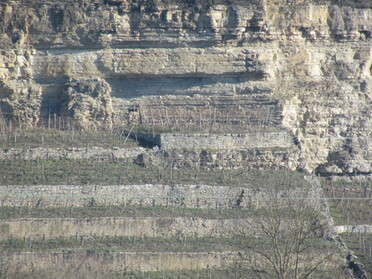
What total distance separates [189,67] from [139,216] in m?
9.65

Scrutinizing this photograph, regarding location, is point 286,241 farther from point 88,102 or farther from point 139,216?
point 88,102

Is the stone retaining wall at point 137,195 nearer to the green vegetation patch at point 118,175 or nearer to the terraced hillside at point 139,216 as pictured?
the terraced hillside at point 139,216

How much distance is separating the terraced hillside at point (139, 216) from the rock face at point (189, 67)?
2.45 m

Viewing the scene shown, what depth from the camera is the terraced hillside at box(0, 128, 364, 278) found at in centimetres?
5356

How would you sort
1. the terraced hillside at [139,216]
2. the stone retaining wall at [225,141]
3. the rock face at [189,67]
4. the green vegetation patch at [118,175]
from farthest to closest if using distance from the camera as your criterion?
the rock face at [189,67] → the stone retaining wall at [225,141] → the green vegetation patch at [118,175] → the terraced hillside at [139,216]

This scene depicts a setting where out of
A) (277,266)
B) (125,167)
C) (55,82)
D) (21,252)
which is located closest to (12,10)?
(55,82)

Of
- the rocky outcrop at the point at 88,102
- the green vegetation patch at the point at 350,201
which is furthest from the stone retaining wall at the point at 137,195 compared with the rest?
the rocky outcrop at the point at 88,102

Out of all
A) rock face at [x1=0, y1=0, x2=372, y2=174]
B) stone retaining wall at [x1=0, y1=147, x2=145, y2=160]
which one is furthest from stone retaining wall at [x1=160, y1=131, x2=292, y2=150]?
stone retaining wall at [x1=0, y1=147, x2=145, y2=160]

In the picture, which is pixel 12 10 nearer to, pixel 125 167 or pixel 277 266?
pixel 125 167

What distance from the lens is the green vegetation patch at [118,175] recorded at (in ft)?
191

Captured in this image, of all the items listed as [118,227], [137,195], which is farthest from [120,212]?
[137,195]

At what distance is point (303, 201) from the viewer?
5728cm

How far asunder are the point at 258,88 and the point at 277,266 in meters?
17.1

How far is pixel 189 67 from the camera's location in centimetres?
6362
